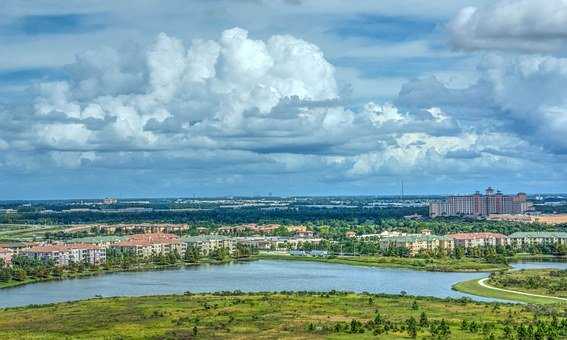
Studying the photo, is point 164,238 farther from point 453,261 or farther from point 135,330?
point 135,330

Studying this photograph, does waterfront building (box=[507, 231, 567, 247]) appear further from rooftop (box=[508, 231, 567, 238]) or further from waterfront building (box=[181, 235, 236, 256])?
waterfront building (box=[181, 235, 236, 256])

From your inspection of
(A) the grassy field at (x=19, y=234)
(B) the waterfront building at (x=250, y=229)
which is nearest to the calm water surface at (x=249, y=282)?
(A) the grassy field at (x=19, y=234)

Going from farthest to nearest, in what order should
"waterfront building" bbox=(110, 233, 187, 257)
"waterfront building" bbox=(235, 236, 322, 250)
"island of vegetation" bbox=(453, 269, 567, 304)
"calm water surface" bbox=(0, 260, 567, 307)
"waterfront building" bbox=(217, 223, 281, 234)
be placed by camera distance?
"waterfront building" bbox=(217, 223, 281, 234) < "waterfront building" bbox=(235, 236, 322, 250) < "waterfront building" bbox=(110, 233, 187, 257) < "calm water surface" bbox=(0, 260, 567, 307) < "island of vegetation" bbox=(453, 269, 567, 304)

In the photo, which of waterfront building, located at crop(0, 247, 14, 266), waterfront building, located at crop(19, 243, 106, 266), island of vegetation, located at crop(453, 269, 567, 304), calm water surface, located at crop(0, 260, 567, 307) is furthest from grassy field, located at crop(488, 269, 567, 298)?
waterfront building, located at crop(0, 247, 14, 266)

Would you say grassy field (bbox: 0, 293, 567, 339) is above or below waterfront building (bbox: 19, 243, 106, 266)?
below

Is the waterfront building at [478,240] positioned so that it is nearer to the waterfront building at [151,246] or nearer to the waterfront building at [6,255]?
the waterfront building at [151,246]

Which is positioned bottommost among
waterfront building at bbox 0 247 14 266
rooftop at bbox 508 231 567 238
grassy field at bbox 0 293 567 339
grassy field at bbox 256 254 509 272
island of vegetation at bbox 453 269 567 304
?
grassy field at bbox 0 293 567 339
